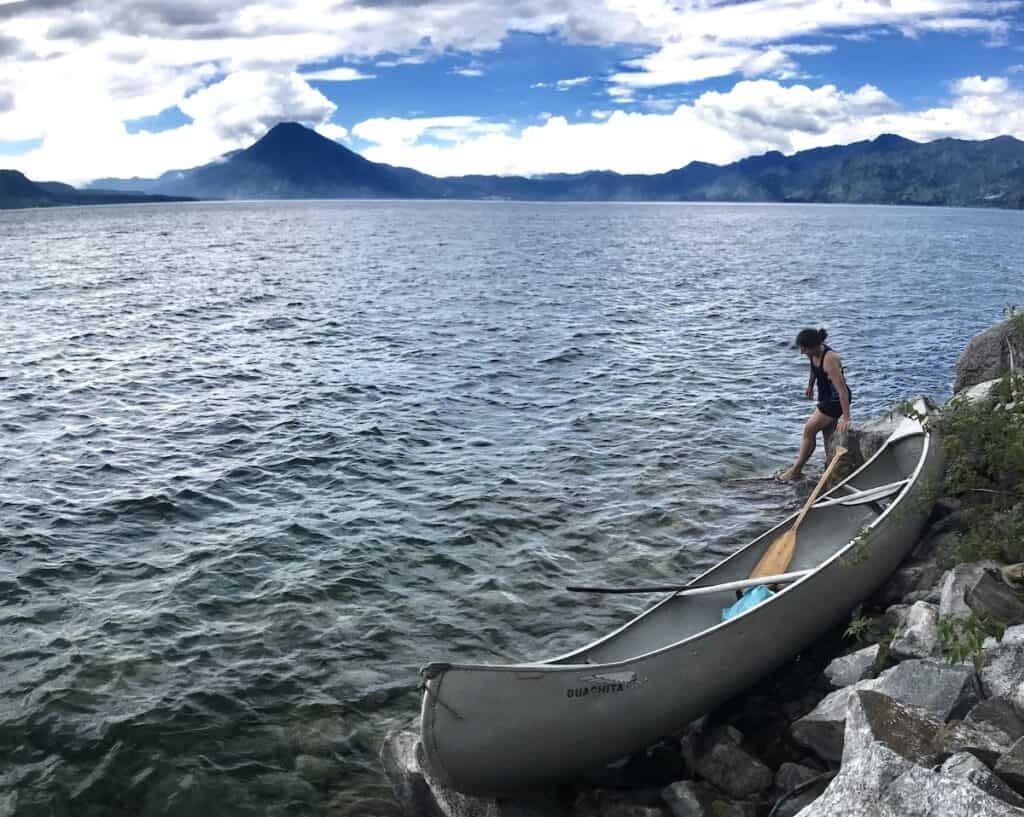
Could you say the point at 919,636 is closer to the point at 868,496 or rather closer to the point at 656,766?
the point at 656,766

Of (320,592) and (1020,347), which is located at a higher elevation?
(1020,347)

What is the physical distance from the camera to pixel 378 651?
12133 mm

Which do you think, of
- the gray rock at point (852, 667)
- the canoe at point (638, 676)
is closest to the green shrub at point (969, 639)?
the gray rock at point (852, 667)

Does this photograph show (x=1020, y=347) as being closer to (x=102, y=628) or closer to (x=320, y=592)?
(x=320, y=592)

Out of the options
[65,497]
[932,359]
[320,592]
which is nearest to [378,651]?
[320,592]

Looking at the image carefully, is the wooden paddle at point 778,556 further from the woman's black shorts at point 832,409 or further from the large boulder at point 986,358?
the large boulder at point 986,358

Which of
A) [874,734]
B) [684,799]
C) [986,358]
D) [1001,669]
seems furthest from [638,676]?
[986,358]

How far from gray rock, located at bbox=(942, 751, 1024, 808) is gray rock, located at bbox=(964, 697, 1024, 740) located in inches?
42.6

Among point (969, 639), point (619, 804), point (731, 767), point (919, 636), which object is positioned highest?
point (969, 639)

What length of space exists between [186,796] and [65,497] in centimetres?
1048

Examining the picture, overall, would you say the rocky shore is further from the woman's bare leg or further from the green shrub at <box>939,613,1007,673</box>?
the woman's bare leg

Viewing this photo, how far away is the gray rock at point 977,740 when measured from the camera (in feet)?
20.2

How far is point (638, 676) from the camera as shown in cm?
885

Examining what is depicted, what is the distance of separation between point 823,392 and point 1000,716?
36.6ft
